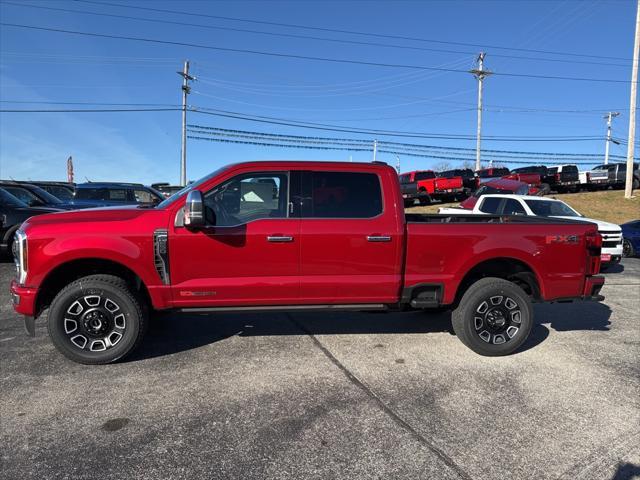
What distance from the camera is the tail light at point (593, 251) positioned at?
475 centimetres

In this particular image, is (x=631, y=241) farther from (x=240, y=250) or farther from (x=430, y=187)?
(x=240, y=250)

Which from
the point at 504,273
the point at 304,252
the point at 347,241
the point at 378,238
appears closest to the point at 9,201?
the point at 304,252

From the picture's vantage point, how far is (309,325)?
18.2ft

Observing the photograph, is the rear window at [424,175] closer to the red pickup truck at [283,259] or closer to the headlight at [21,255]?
the red pickup truck at [283,259]

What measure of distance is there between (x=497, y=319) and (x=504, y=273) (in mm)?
604

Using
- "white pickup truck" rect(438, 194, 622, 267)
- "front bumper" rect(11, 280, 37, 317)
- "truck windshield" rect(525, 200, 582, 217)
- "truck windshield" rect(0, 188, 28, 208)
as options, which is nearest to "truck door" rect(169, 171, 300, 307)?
"front bumper" rect(11, 280, 37, 317)

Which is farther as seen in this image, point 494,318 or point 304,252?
point 494,318

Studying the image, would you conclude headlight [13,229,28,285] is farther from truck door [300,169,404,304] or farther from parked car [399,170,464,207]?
parked car [399,170,464,207]

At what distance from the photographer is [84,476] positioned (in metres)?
2.59

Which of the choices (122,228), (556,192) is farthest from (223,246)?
(556,192)

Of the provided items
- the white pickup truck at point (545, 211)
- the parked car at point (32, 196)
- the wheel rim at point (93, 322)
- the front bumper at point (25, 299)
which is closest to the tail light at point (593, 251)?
the wheel rim at point (93, 322)

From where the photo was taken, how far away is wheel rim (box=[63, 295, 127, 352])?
4102 mm

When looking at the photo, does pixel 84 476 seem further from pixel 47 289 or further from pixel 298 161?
pixel 298 161

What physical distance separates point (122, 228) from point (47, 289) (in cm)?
100
